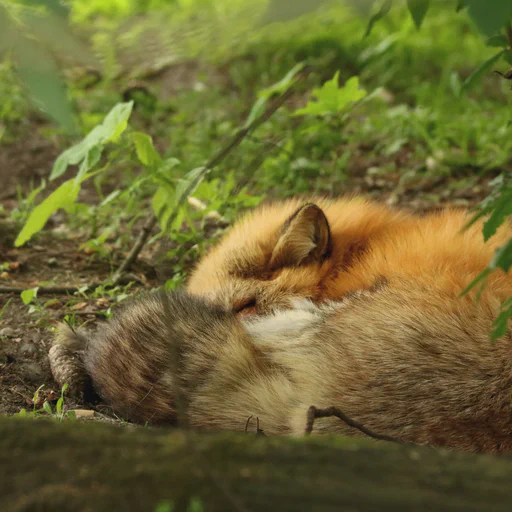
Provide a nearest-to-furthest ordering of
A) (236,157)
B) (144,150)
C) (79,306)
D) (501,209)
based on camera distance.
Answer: (501,209) < (144,150) < (79,306) < (236,157)

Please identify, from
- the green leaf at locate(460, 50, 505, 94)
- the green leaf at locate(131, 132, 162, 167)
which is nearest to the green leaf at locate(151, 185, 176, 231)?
the green leaf at locate(131, 132, 162, 167)

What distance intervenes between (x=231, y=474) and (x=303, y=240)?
84.4 inches

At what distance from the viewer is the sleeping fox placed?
205 centimetres

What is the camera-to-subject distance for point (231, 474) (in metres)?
1.06

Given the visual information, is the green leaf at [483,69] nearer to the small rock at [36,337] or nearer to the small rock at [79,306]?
the small rock at [36,337]

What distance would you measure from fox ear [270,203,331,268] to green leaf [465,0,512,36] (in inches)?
78.9

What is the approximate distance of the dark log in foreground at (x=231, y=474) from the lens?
39.8 inches

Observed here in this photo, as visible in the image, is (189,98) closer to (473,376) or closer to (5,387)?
(5,387)

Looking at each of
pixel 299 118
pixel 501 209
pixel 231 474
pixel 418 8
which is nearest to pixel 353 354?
pixel 501 209

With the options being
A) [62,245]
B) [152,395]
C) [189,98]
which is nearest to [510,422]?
[152,395]

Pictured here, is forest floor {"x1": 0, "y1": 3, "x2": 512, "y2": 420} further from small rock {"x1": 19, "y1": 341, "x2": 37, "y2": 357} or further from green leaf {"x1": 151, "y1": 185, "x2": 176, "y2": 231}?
green leaf {"x1": 151, "y1": 185, "x2": 176, "y2": 231}

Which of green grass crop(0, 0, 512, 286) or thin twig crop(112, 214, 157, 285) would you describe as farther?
green grass crop(0, 0, 512, 286)

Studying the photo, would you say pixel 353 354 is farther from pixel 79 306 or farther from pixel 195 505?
pixel 79 306

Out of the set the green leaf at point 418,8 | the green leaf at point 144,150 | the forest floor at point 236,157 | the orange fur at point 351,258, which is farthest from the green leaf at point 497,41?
the green leaf at point 144,150
